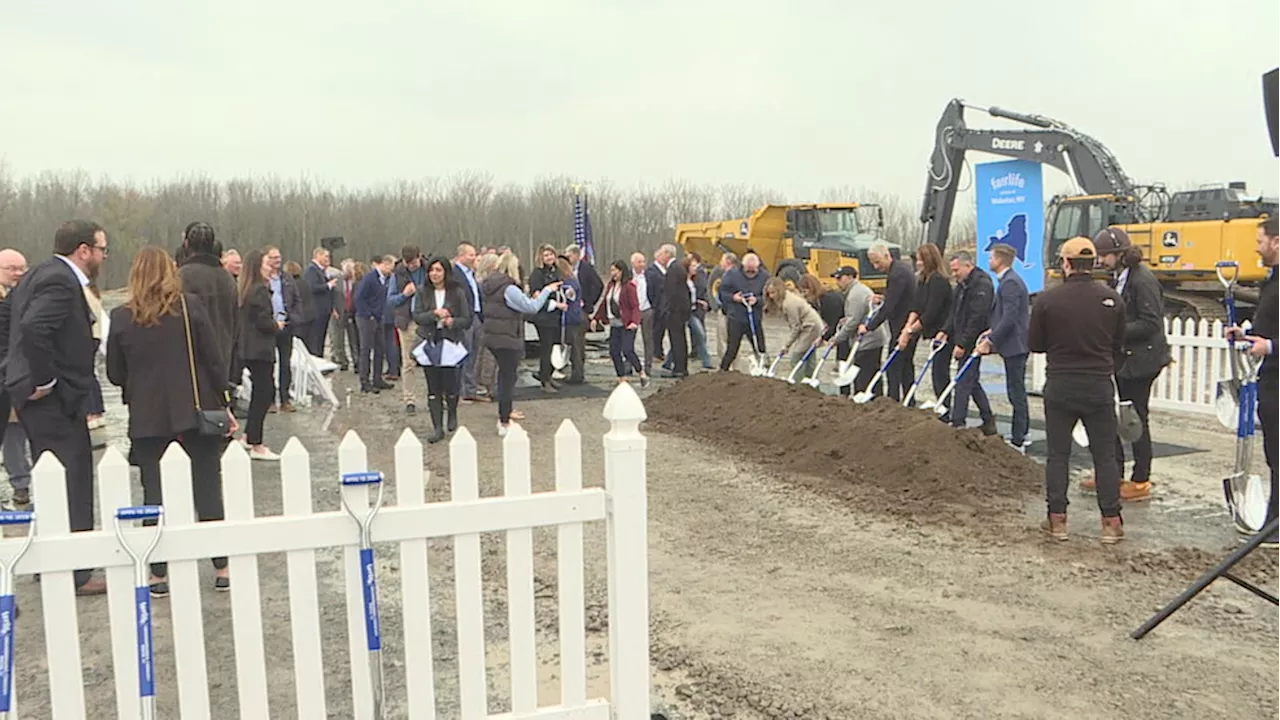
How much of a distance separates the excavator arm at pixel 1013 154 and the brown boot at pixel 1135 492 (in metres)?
13.4

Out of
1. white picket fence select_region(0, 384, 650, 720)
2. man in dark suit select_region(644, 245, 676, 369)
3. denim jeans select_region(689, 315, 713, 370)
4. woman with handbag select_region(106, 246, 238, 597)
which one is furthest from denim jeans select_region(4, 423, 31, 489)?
denim jeans select_region(689, 315, 713, 370)

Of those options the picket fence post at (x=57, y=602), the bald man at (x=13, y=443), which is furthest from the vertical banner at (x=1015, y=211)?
the picket fence post at (x=57, y=602)

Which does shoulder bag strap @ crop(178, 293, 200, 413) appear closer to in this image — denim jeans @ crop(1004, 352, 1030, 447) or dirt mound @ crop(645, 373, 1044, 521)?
dirt mound @ crop(645, 373, 1044, 521)

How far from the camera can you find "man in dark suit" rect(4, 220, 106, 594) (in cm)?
490

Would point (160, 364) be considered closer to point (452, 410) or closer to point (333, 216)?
point (452, 410)

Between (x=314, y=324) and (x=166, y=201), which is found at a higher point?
(x=166, y=201)

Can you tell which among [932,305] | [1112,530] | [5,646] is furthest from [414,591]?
[932,305]

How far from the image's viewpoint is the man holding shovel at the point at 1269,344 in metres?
5.44

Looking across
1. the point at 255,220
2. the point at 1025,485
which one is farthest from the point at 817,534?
the point at 255,220

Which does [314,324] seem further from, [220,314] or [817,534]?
[817,534]

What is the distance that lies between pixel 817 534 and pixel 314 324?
29.3 feet

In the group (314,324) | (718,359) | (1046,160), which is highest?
(1046,160)

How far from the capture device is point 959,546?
597cm

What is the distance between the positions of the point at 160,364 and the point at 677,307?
9630mm
